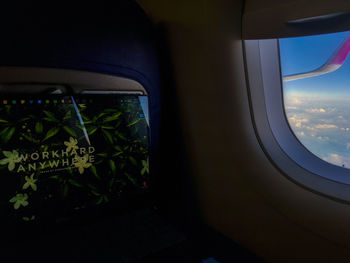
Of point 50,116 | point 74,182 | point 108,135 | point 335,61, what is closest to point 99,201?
point 74,182

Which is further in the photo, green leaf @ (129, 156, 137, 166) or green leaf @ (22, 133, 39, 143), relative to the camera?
green leaf @ (129, 156, 137, 166)

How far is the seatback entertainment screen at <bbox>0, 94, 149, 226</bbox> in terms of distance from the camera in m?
0.84

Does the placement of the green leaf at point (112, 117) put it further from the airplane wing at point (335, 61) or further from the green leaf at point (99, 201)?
the airplane wing at point (335, 61)

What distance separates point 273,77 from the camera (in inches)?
41.1

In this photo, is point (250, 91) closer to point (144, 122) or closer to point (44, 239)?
point (144, 122)

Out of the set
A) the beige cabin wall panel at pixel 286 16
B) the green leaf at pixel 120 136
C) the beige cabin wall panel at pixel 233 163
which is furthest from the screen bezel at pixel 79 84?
the beige cabin wall panel at pixel 286 16

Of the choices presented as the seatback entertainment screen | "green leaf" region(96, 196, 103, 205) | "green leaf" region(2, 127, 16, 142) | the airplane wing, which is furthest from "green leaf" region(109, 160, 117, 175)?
the airplane wing

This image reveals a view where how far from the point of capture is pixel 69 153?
0.93m

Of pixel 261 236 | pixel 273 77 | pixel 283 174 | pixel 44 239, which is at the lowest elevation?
pixel 261 236

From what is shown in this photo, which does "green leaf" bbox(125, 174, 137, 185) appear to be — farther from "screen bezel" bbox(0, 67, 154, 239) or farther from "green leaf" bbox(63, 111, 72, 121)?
"green leaf" bbox(63, 111, 72, 121)

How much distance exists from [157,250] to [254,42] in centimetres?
84

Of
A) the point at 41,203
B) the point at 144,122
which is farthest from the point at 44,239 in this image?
the point at 144,122

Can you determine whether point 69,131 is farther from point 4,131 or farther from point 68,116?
point 4,131

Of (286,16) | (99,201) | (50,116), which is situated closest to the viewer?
(286,16)
